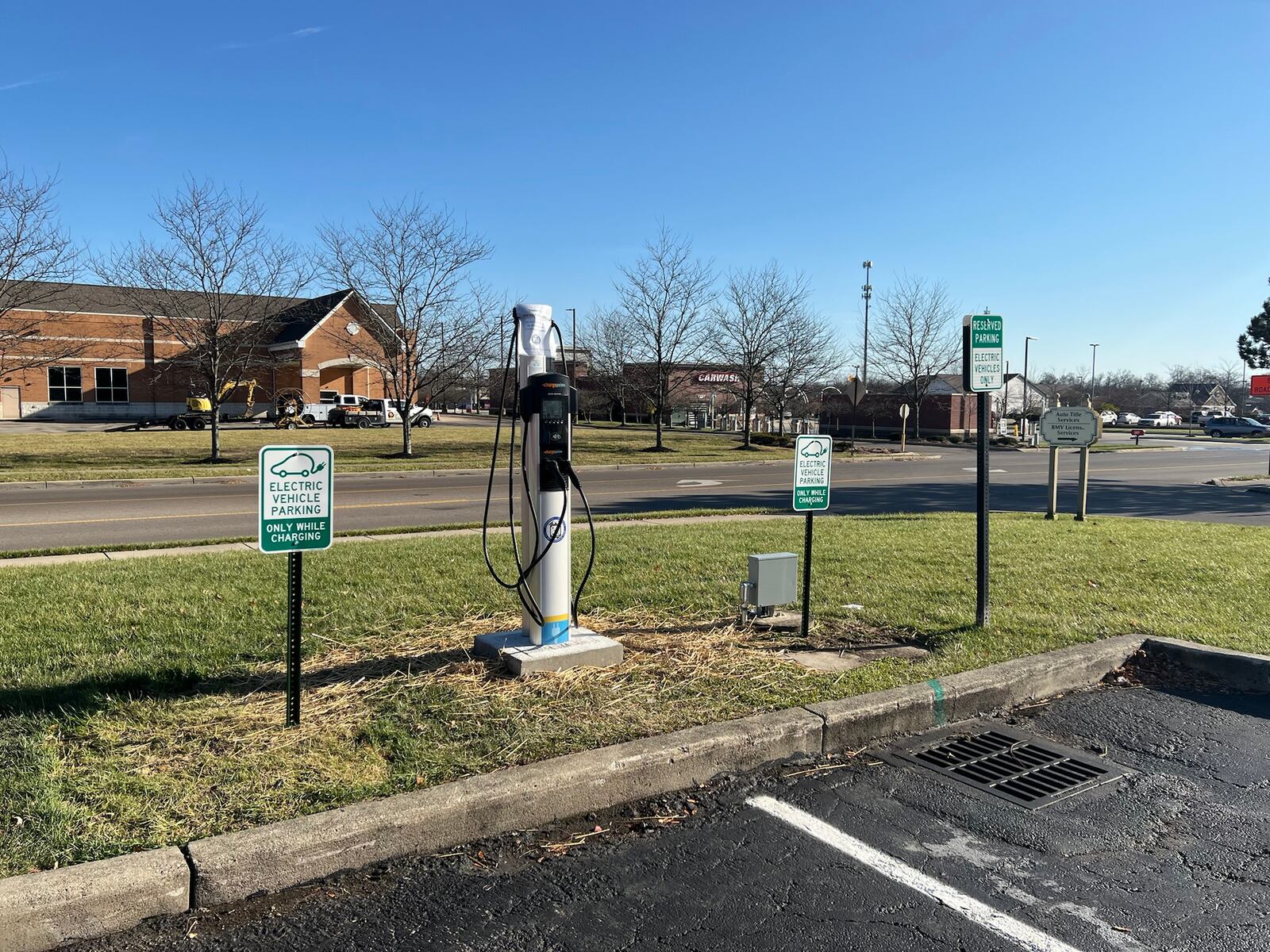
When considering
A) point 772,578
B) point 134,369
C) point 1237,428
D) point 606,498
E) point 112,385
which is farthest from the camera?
point 1237,428

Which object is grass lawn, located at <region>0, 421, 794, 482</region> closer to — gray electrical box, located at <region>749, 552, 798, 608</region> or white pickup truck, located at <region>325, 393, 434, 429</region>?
white pickup truck, located at <region>325, 393, 434, 429</region>

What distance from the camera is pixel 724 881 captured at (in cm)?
328

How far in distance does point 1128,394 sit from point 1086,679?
395ft

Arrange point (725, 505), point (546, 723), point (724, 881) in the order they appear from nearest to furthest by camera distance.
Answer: point (724, 881)
point (546, 723)
point (725, 505)

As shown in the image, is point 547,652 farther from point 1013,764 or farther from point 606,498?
point 606,498

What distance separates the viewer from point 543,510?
16.9ft

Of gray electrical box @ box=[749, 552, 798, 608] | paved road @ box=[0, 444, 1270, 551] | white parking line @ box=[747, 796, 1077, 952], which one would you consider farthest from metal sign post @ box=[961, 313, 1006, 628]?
paved road @ box=[0, 444, 1270, 551]

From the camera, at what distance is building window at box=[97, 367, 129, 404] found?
49.7 m

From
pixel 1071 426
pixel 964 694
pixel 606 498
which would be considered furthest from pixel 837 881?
pixel 606 498

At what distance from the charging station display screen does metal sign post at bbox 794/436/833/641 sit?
173 cm

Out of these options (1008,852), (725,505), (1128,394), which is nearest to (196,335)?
(725,505)

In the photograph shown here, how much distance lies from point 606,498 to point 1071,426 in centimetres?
790

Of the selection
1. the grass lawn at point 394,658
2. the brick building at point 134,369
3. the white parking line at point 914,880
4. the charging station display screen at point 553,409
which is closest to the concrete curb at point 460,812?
the grass lawn at point 394,658

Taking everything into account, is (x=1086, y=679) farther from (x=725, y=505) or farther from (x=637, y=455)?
(x=637, y=455)
